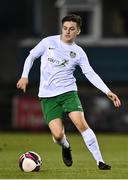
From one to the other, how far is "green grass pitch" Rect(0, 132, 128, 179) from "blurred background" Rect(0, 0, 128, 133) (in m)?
0.91

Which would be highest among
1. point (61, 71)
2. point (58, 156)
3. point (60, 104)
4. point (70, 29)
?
point (70, 29)

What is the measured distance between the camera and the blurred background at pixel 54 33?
28000 mm

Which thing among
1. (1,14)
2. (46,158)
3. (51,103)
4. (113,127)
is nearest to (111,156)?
(46,158)

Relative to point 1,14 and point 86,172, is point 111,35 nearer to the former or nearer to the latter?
point 1,14

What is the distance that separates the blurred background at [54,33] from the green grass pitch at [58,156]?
2.97 feet

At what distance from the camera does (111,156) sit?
1908 centimetres

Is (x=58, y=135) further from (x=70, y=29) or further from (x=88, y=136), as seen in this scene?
(x=70, y=29)

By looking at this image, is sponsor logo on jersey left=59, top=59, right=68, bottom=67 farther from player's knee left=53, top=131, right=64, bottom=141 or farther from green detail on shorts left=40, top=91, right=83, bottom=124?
player's knee left=53, top=131, right=64, bottom=141

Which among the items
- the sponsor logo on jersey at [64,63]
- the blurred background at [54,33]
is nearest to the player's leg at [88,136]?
the sponsor logo on jersey at [64,63]

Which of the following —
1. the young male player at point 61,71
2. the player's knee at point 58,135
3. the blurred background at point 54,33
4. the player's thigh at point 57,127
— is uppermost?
the young male player at point 61,71

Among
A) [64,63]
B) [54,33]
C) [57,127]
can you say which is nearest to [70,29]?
[64,63]

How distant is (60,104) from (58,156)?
12.8ft

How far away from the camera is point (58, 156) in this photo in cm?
1897

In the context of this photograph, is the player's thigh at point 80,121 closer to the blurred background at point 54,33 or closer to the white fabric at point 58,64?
the white fabric at point 58,64
